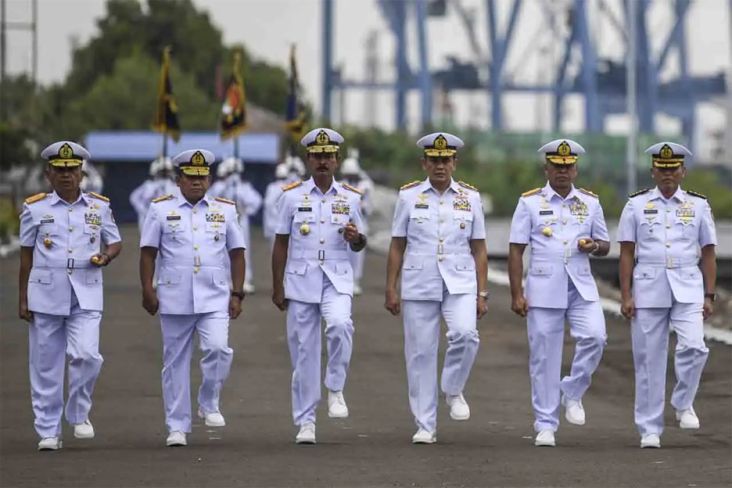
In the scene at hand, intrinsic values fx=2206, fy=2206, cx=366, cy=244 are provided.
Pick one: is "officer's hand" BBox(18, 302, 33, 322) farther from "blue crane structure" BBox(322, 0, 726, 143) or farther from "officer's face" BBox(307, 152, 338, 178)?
"blue crane structure" BBox(322, 0, 726, 143)

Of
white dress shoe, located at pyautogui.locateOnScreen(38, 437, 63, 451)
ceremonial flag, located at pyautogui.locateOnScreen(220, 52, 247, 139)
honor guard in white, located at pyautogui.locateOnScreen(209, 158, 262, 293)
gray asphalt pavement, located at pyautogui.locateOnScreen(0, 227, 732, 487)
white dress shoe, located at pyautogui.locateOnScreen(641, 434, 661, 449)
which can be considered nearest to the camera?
gray asphalt pavement, located at pyautogui.locateOnScreen(0, 227, 732, 487)

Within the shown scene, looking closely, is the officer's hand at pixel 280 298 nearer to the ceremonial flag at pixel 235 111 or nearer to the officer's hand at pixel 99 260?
the officer's hand at pixel 99 260

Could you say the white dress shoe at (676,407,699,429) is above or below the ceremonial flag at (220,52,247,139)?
below

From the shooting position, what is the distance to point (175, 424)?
13477mm

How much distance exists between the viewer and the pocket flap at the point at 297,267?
13.7m

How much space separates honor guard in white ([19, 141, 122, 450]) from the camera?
44.2ft

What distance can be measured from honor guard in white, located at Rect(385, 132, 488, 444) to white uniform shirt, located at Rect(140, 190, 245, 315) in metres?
1.05

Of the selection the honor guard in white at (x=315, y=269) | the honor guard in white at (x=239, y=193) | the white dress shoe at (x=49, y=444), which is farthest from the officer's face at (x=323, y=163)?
the honor guard in white at (x=239, y=193)

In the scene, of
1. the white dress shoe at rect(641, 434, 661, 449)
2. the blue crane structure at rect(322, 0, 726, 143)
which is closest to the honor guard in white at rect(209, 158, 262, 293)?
the white dress shoe at rect(641, 434, 661, 449)

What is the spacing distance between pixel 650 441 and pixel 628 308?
839 millimetres

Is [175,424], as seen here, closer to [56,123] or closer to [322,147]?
[322,147]

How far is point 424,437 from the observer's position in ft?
44.6

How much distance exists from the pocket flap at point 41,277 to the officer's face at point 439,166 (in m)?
2.40

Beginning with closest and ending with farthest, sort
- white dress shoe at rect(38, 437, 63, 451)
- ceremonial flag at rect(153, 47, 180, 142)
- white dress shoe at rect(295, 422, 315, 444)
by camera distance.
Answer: white dress shoe at rect(38, 437, 63, 451) < white dress shoe at rect(295, 422, 315, 444) < ceremonial flag at rect(153, 47, 180, 142)
